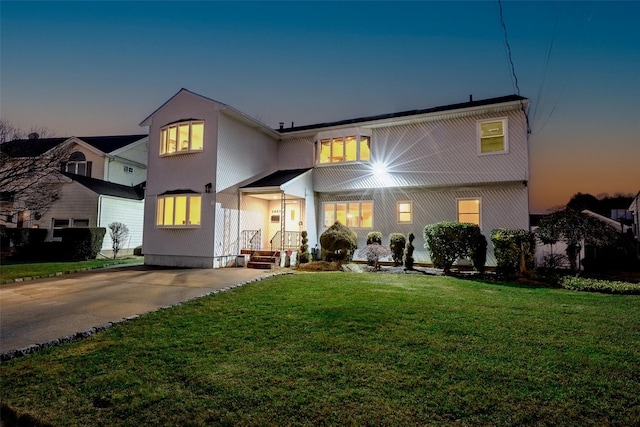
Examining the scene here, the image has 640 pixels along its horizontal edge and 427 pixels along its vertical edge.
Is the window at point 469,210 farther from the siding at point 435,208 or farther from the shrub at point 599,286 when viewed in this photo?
the shrub at point 599,286

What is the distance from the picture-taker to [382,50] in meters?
14.4

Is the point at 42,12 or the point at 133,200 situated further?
the point at 133,200

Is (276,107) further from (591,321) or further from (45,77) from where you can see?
(591,321)

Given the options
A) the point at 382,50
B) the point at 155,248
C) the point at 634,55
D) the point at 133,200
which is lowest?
the point at 155,248

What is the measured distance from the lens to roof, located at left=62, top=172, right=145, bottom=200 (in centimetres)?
1971

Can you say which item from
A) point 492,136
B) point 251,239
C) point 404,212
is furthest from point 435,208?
point 251,239

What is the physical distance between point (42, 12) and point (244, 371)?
53.8ft

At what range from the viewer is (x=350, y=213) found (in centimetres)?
1614

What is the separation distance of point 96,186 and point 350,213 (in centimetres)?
1588

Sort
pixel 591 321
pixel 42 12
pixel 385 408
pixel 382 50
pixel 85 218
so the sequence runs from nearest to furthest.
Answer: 1. pixel 385 408
2. pixel 591 321
3. pixel 42 12
4. pixel 382 50
5. pixel 85 218

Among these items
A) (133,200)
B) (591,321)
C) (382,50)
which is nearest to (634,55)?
(382,50)

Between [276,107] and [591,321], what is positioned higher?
[276,107]

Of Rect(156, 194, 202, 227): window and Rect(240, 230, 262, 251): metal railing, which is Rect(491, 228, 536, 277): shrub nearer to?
Rect(240, 230, 262, 251): metal railing

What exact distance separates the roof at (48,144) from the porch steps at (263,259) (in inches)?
434
